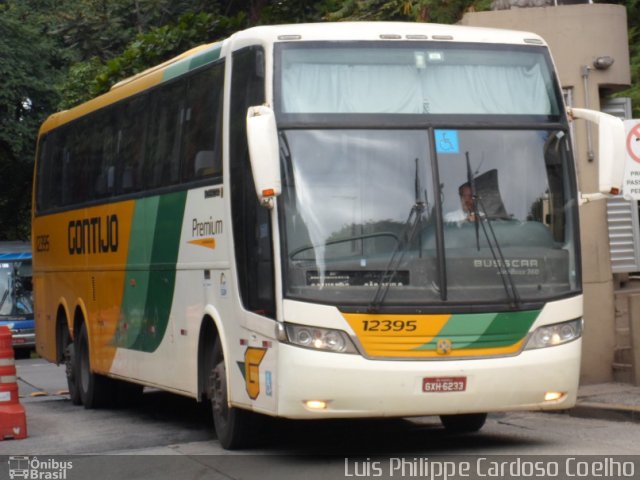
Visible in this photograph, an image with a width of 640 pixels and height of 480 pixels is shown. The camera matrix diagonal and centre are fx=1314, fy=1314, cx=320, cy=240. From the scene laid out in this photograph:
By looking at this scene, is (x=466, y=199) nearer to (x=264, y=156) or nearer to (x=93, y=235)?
(x=264, y=156)

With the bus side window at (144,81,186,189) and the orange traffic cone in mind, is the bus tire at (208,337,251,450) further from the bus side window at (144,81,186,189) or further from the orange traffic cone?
the orange traffic cone

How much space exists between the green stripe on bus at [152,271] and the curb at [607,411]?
4249 millimetres

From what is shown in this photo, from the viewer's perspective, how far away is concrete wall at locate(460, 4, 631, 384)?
48.4ft

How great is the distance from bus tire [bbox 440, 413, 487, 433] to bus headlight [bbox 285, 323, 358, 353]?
2.72m

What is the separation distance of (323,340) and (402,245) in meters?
0.96

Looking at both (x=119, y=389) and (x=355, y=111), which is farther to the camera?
(x=119, y=389)

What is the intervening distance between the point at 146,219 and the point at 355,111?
14.0ft

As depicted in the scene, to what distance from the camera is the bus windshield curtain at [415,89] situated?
10.4m

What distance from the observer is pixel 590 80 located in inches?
585

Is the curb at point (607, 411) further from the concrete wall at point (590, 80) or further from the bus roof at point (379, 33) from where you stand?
the bus roof at point (379, 33)

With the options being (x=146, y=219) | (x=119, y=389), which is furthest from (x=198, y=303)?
(x=119, y=389)

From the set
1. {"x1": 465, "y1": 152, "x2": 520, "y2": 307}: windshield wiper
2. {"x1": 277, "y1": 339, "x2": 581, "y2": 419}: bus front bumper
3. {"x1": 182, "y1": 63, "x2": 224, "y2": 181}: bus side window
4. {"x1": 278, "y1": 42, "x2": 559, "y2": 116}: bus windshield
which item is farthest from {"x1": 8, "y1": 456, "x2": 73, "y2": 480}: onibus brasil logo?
{"x1": 465, "y1": 152, "x2": 520, "y2": 307}: windshield wiper

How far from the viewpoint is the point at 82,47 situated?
29.5 m

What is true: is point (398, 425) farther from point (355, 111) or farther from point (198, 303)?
point (355, 111)
